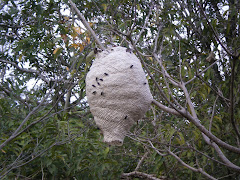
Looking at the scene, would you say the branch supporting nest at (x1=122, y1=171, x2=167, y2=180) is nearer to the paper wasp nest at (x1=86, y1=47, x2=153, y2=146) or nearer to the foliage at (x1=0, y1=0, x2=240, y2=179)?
the foliage at (x1=0, y1=0, x2=240, y2=179)

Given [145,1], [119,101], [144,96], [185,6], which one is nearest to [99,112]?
[119,101]

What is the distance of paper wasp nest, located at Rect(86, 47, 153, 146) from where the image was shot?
1394mm

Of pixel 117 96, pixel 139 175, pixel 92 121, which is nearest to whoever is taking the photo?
pixel 117 96

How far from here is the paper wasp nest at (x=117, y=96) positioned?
1.39 metres

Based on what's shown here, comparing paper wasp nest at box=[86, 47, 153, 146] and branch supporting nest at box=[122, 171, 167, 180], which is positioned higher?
paper wasp nest at box=[86, 47, 153, 146]

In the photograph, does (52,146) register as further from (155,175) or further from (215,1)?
(215,1)

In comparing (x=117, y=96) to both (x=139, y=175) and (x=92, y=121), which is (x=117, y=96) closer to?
(x=92, y=121)

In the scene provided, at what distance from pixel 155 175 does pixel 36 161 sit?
3.70 ft

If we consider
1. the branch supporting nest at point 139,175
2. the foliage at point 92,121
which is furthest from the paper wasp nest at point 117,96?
the branch supporting nest at point 139,175

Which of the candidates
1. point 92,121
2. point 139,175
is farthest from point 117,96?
point 139,175

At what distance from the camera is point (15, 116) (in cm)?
247

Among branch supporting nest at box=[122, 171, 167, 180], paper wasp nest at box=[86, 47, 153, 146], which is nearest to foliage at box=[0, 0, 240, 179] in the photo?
branch supporting nest at box=[122, 171, 167, 180]

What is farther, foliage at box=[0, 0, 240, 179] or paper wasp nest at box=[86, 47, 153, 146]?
foliage at box=[0, 0, 240, 179]

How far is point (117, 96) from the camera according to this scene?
139 centimetres
